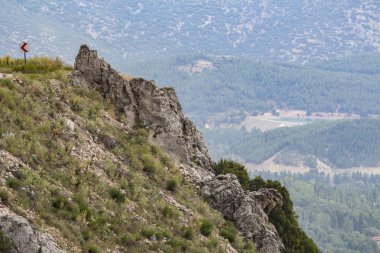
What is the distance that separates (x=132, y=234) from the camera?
30469 mm

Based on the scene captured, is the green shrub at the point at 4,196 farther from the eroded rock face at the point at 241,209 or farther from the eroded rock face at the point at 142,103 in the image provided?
the eroded rock face at the point at 142,103

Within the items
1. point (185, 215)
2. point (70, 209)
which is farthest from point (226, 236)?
point (70, 209)

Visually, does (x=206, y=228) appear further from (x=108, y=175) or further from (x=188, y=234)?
(x=108, y=175)

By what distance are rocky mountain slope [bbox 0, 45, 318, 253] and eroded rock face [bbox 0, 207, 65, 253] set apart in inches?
1.2

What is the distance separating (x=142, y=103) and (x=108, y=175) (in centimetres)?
968

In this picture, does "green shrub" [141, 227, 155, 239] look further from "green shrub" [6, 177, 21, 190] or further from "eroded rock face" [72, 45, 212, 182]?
"eroded rock face" [72, 45, 212, 182]

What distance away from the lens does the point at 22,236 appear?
2450 centimetres

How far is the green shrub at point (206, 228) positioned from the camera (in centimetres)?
3550

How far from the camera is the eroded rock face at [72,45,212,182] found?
42500 mm

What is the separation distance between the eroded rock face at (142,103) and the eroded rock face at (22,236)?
1738 centimetres

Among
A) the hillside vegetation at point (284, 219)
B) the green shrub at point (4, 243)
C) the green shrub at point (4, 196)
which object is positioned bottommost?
the hillside vegetation at point (284, 219)

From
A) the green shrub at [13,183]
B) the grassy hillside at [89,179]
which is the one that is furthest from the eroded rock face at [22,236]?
the green shrub at [13,183]

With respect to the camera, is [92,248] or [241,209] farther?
[241,209]

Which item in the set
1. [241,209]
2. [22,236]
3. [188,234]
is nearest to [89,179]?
[188,234]
